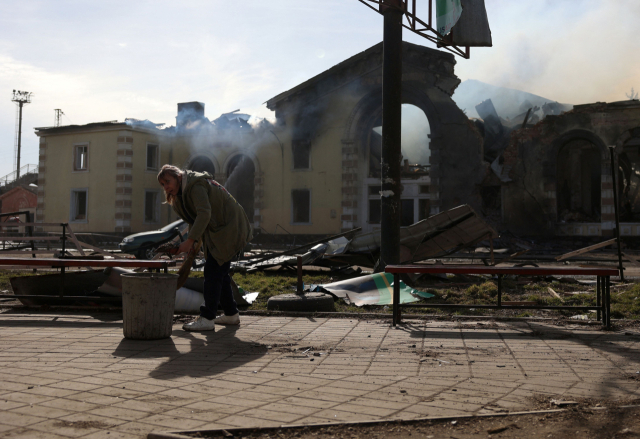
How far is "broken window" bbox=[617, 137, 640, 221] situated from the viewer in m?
26.8

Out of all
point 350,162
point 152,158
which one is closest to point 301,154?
point 350,162

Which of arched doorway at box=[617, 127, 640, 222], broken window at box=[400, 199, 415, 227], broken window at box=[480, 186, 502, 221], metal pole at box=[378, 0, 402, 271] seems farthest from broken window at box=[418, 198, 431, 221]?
metal pole at box=[378, 0, 402, 271]

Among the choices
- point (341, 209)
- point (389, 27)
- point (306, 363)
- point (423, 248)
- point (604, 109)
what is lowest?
point (306, 363)

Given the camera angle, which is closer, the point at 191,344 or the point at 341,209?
the point at 191,344

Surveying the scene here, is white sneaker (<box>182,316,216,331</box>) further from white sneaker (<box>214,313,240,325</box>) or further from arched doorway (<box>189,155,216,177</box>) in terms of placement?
arched doorway (<box>189,155,216,177</box>)

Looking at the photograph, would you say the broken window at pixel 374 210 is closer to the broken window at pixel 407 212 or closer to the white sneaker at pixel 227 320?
the broken window at pixel 407 212

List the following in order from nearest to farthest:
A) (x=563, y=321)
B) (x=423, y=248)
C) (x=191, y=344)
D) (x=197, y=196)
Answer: (x=191, y=344) < (x=197, y=196) < (x=563, y=321) < (x=423, y=248)

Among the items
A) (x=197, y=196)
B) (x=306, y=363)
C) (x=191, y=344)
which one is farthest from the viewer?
(x=197, y=196)

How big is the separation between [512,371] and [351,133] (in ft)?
77.6

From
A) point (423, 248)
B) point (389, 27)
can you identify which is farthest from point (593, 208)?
point (389, 27)

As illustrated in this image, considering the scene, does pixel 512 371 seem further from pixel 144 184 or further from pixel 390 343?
pixel 144 184

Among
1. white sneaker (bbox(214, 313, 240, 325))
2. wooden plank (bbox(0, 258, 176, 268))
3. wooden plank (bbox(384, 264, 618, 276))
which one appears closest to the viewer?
wooden plank (bbox(384, 264, 618, 276))

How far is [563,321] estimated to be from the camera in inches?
277

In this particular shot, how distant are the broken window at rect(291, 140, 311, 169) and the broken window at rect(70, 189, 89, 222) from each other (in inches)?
483
